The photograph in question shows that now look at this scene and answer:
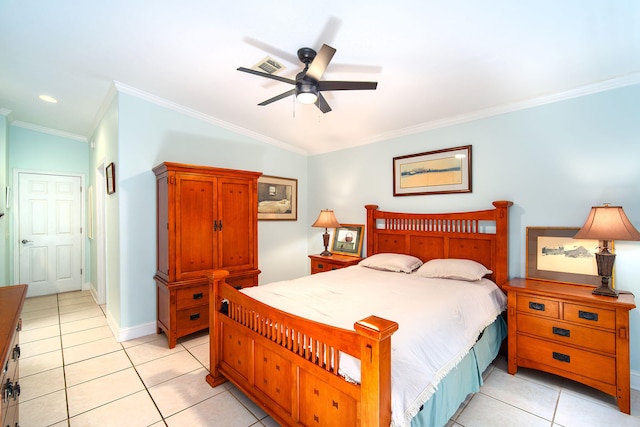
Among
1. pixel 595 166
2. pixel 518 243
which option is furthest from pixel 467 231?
pixel 595 166

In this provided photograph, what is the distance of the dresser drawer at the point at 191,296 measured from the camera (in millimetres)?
2993

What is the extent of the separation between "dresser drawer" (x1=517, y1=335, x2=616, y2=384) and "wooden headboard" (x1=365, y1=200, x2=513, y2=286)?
61cm

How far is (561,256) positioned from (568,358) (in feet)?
2.89

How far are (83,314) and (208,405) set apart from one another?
307 cm

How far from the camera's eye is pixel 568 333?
223cm

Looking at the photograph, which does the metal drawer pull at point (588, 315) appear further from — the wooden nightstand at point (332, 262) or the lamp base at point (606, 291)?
the wooden nightstand at point (332, 262)

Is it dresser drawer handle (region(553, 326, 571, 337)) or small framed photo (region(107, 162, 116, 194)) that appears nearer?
dresser drawer handle (region(553, 326, 571, 337))

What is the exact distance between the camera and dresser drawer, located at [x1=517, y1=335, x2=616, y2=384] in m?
2.08

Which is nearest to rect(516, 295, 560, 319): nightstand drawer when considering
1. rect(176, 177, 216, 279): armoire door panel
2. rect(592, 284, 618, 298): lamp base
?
rect(592, 284, 618, 298): lamp base

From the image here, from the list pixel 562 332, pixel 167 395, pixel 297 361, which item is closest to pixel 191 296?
pixel 167 395

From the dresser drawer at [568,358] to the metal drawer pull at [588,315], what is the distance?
0.26 meters

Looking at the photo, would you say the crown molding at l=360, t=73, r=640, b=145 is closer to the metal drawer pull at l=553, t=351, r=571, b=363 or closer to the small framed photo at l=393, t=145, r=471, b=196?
the small framed photo at l=393, t=145, r=471, b=196

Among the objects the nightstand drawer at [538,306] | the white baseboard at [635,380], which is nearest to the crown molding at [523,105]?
the nightstand drawer at [538,306]

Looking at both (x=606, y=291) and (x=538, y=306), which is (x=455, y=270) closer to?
(x=538, y=306)
